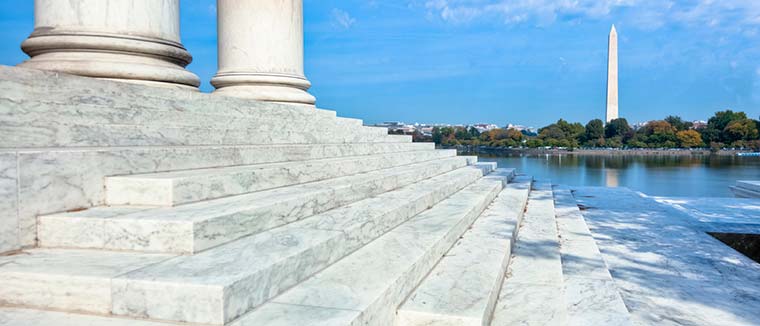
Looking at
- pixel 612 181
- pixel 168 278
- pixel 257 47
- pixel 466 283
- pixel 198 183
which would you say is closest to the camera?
pixel 168 278

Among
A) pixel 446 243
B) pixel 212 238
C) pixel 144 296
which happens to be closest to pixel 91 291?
pixel 144 296

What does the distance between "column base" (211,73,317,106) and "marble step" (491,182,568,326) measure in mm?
8944

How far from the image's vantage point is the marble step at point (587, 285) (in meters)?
7.15

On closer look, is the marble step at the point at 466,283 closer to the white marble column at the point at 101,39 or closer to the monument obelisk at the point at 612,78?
the white marble column at the point at 101,39

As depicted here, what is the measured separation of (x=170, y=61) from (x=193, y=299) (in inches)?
316

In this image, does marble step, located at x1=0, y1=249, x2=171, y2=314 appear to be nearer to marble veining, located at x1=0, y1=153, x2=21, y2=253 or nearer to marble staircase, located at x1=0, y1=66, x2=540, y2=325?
marble staircase, located at x1=0, y1=66, x2=540, y2=325

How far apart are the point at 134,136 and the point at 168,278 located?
14.7 ft

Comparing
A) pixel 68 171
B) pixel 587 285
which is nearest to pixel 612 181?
pixel 587 285

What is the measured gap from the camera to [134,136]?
28.4 ft

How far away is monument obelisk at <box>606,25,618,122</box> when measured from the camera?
449 feet

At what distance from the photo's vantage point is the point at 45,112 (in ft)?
24.7

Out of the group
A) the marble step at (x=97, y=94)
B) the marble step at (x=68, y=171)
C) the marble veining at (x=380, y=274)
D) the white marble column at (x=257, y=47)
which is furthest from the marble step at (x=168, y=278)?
the white marble column at (x=257, y=47)

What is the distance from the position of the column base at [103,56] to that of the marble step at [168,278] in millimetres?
5194

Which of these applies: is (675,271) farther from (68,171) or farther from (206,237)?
(68,171)
